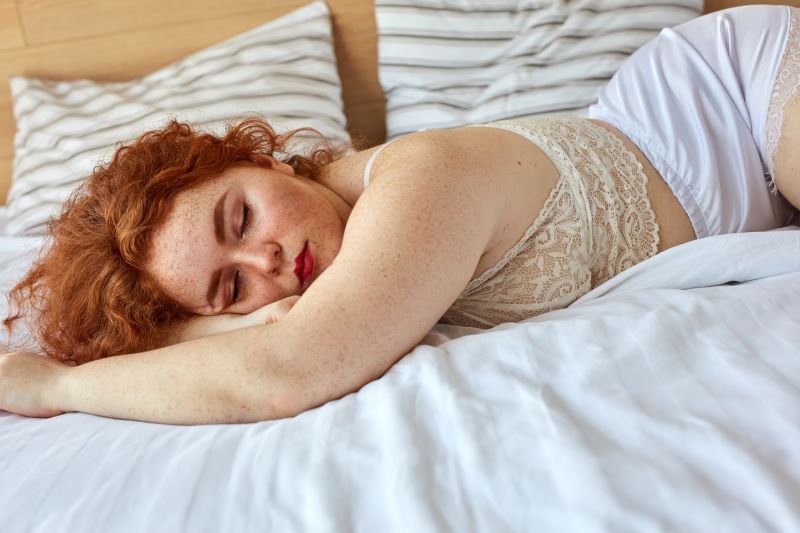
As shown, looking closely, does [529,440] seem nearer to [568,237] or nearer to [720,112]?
[568,237]

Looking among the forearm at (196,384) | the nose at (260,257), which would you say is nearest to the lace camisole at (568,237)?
the nose at (260,257)

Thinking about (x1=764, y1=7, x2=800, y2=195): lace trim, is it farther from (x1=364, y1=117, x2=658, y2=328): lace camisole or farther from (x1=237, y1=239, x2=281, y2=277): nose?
(x1=237, y1=239, x2=281, y2=277): nose

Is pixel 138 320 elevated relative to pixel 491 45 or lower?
lower

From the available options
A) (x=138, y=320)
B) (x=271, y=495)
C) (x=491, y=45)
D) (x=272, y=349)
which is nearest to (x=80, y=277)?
(x=138, y=320)

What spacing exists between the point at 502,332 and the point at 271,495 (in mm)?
340

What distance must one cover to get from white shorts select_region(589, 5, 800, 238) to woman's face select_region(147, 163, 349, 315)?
24.0 inches

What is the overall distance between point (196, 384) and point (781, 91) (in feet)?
3.52

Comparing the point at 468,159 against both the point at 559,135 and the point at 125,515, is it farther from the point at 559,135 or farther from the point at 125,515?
the point at 125,515

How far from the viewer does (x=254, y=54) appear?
1.85 meters

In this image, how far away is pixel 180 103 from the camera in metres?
1.78

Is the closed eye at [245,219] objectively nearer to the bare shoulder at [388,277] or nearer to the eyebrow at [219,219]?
the eyebrow at [219,219]

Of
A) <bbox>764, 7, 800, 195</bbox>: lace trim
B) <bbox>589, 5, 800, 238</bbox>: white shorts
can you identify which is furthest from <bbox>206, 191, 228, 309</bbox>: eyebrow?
<bbox>764, 7, 800, 195</bbox>: lace trim

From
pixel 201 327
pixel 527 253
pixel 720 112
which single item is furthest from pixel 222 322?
pixel 720 112

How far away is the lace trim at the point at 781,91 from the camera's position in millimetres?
1275
